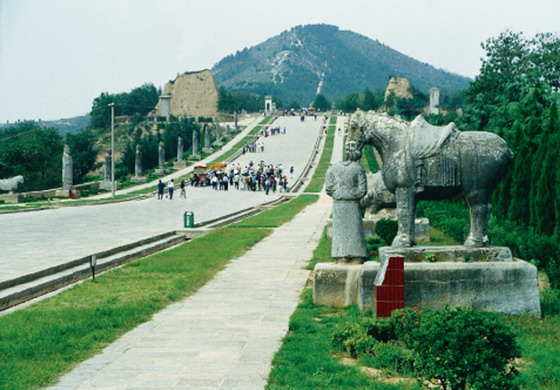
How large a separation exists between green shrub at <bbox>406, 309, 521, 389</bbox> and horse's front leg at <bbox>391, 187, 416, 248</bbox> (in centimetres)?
442

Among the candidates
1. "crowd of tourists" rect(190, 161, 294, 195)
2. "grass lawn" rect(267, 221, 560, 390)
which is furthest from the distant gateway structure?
"grass lawn" rect(267, 221, 560, 390)

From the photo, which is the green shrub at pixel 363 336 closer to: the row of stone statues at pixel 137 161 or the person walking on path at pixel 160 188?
the person walking on path at pixel 160 188

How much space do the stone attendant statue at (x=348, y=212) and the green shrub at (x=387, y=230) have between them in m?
4.88

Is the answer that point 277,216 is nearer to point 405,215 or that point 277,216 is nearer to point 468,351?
point 405,215

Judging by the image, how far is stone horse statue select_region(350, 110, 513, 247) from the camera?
953 cm

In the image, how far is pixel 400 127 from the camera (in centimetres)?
985

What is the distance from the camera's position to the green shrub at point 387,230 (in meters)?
15.3

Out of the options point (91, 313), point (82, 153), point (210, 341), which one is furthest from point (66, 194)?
point (210, 341)

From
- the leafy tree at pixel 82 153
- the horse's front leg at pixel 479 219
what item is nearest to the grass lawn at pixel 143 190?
the leafy tree at pixel 82 153

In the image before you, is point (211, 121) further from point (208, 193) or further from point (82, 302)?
point (82, 302)

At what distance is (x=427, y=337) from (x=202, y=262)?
1020 centimetres

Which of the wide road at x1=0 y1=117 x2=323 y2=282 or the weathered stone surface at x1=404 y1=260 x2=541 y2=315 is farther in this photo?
the wide road at x1=0 y1=117 x2=323 y2=282

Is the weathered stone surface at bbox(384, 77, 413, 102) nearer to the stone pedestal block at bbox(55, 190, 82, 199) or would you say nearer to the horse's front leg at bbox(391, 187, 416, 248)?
the stone pedestal block at bbox(55, 190, 82, 199)

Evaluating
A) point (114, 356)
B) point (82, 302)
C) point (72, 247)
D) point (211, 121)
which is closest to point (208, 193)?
point (72, 247)
